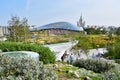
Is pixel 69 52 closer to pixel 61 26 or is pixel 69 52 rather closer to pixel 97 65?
pixel 97 65

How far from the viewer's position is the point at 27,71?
6672mm

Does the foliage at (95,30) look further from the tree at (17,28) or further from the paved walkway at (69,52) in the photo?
the tree at (17,28)

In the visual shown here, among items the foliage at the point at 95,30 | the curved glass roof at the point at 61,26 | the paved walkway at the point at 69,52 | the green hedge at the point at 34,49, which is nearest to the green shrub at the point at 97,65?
the green hedge at the point at 34,49

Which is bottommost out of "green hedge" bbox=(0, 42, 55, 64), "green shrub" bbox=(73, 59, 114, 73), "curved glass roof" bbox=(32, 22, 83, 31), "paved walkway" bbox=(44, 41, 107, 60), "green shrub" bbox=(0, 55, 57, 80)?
"paved walkway" bbox=(44, 41, 107, 60)

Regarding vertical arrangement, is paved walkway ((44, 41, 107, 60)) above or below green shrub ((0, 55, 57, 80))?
below

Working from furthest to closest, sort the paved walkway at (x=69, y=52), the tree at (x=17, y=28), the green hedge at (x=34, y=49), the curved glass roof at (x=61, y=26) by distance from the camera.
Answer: the curved glass roof at (x=61, y=26)
the paved walkway at (x=69, y=52)
the tree at (x=17, y=28)
the green hedge at (x=34, y=49)

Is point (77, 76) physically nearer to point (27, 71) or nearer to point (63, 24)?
point (27, 71)

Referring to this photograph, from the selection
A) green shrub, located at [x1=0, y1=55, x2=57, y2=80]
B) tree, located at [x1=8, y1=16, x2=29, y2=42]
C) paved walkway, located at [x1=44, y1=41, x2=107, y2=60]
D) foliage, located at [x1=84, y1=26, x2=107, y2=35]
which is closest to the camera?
green shrub, located at [x1=0, y1=55, x2=57, y2=80]

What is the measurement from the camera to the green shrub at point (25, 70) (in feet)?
21.6

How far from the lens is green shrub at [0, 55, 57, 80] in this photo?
6.60 m

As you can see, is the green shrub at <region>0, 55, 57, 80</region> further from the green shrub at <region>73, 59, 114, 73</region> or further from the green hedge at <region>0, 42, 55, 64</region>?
→ the green hedge at <region>0, 42, 55, 64</region>

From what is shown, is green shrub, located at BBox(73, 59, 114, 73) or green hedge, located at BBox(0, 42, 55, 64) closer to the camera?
green shrub, located at BBox(73, 59, 114, 73)

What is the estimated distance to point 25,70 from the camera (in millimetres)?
6691

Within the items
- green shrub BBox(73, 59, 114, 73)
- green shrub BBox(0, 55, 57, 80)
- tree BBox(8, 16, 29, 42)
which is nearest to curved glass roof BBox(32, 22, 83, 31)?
tree BBox(8, 16, 29, 42)
